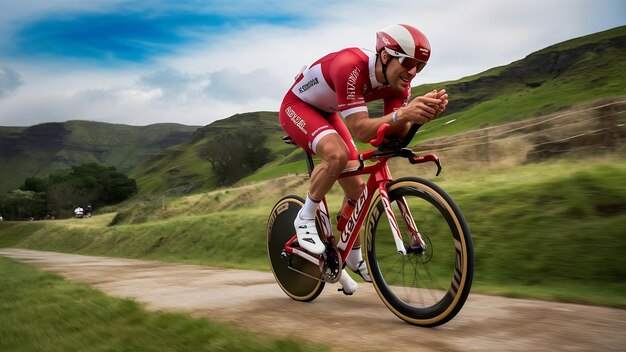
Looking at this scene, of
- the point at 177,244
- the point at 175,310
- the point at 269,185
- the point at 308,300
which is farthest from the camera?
the point at 269,185

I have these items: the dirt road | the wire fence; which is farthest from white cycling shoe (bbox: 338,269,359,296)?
the wire fence

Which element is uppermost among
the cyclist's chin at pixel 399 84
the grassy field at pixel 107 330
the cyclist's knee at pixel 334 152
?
the cyclist's chin at pixel 399 84

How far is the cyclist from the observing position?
12.9ft

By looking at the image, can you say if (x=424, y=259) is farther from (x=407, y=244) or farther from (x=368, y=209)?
(x=368, y=209)

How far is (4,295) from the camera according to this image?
18.5ft

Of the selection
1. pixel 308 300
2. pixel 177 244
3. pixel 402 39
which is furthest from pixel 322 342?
pixel 177 244

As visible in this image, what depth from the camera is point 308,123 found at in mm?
4723

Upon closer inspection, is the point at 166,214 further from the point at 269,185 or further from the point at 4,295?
the point at 4,295

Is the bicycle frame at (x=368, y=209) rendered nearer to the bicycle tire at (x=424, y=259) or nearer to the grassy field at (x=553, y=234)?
the bicycle tire at (x=424, y=259)

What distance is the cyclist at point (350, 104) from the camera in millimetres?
3932

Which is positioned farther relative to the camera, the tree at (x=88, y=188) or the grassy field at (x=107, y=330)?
the tree at (x=88, y=188)

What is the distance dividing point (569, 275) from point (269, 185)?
63.2 feet

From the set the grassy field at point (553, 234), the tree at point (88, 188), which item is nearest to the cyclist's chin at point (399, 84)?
the grassy field at point (553, 234)

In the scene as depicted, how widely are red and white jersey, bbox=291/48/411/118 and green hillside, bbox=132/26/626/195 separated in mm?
20572
